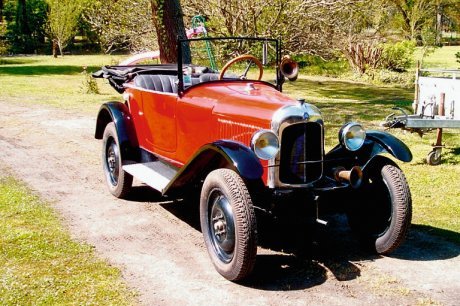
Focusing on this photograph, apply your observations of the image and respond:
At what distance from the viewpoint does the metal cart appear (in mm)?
7117

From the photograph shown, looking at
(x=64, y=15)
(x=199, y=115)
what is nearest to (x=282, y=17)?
(x=199, y=115)

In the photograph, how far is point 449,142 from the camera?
8789 millimetres

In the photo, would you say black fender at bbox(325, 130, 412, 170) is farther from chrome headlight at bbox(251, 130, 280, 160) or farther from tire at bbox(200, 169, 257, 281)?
tire at bbox(200, 169, 257, 281)

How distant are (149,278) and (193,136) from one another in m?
1.46

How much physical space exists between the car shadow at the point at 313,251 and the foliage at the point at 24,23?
1319 inches

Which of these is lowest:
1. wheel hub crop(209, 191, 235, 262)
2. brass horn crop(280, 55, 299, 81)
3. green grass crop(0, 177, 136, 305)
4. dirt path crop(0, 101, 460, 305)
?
dirt path crop(0, 101, 460, 305)

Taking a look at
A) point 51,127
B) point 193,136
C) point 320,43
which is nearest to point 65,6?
point 320,43

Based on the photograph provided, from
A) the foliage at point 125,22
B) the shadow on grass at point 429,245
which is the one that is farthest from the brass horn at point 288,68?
the foliage at point 125,22

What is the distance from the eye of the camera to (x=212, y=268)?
4254 mm

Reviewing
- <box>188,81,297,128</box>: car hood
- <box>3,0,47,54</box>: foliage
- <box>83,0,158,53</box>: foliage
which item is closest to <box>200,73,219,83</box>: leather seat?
<box>188,81,297,128</box>: car hood

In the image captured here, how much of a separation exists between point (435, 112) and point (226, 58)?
883 cm

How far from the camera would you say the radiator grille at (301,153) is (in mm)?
4273

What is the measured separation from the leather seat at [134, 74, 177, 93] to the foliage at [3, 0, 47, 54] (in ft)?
104

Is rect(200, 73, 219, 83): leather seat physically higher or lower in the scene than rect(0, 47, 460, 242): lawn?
higher
